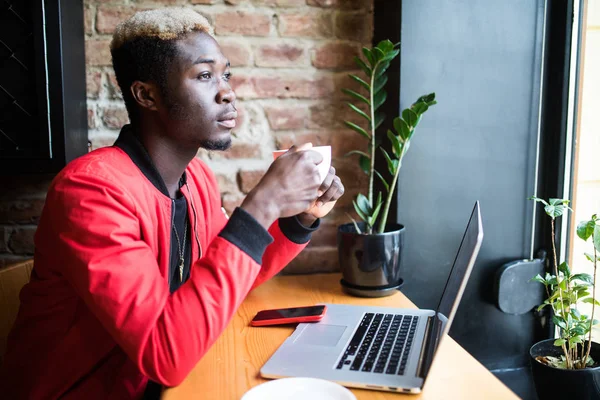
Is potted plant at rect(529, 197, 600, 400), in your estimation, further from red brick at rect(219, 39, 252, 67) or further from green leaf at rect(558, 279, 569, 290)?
red brick at rect(219, 39, 252, 67)

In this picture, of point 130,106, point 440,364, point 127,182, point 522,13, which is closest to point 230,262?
point 127,182

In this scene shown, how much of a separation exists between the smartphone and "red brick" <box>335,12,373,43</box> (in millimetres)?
873

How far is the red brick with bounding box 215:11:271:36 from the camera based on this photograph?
154 centimetres

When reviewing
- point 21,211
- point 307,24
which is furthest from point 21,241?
point 307,24

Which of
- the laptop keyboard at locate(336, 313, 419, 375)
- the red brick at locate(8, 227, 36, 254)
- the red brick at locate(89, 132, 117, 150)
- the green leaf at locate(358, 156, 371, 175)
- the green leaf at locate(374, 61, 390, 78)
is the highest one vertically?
the green leaf at locate(374, 61, 390, 78)

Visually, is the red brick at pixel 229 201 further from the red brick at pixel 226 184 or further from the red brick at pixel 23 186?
the red brick at pixel 23 186

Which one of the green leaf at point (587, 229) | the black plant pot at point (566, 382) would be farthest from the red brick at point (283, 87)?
the black plant pot at point (566, 382)

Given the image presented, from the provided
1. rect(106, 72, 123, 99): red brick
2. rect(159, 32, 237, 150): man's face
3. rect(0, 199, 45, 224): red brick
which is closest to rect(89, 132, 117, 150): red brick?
rect(106, 72, 123, 99): red brick

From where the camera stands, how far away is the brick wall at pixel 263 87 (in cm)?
152

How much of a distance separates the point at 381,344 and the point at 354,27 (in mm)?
1034

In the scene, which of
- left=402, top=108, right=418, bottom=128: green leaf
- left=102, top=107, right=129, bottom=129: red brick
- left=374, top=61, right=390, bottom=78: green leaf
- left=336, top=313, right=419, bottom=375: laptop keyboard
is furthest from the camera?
left=102, top=107, right=129, bottom=129: red brick

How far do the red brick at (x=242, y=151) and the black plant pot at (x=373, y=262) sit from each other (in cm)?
42

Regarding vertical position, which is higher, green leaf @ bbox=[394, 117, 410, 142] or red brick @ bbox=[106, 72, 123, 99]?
red brick @ bbox=[106, 72, 123, 99]

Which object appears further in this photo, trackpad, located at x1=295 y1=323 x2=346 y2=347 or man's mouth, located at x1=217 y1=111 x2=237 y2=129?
man's mouth, located at x1=217 y1=111 x2=237 y2=129
